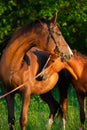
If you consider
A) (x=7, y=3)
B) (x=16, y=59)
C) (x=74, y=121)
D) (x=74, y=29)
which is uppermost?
(x=16, y=59)

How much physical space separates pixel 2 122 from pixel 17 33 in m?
1.80

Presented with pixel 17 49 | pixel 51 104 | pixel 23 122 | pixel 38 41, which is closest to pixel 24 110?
pixel 23 122

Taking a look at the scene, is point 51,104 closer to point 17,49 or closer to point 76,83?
point 76,83

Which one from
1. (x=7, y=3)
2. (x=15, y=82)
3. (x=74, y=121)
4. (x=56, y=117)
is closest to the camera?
(x=15, y=82)

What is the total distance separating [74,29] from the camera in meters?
25.1

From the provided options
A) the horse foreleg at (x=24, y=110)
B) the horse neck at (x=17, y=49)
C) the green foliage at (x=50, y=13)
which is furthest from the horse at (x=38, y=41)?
the green foliage at (x=50, y=13)

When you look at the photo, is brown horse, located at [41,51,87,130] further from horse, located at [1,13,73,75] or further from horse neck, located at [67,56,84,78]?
horse, located at [1,13,73,75]

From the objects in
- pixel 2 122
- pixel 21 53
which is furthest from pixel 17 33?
pixel 2 122

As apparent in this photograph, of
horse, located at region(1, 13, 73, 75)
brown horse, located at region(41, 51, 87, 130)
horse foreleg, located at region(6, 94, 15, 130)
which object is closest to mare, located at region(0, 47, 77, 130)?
horse foreleg, located at region(6, 94, 15, 130)

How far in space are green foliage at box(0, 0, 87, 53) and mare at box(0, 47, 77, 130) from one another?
12288 millimetres

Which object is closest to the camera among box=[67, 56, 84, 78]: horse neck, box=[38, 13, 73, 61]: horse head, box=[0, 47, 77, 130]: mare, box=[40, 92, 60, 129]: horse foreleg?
box=[38, 13, 73, 61]: horse head

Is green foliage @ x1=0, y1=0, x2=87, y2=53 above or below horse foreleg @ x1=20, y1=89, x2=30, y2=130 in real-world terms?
below

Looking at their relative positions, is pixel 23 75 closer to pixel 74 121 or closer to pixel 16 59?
pixel 16 59

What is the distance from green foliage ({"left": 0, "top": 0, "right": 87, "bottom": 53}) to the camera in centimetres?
2394
